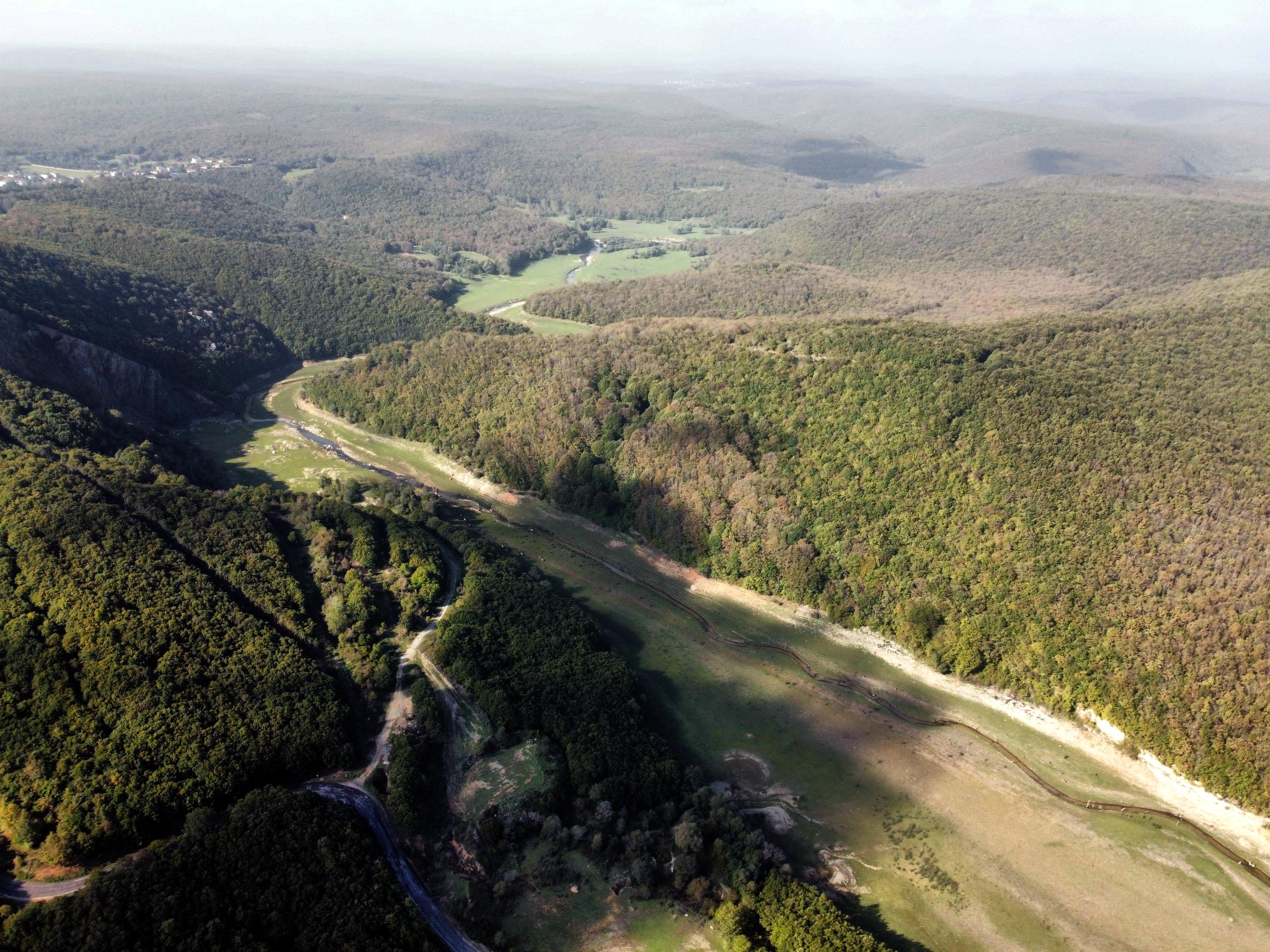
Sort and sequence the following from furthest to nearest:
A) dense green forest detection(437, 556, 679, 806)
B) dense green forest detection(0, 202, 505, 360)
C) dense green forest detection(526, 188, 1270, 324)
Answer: dense green forest detection(526, 188, 1270, 324)
dense green forest detection(0, 202, 505, 360)
dense green forest detection(437, 556, 679, 806)

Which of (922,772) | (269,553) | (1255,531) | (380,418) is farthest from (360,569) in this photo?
(1255,531)

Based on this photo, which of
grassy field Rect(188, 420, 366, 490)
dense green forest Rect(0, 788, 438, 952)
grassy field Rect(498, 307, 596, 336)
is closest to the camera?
dense green forest Rect(0, 788, 438, 952)

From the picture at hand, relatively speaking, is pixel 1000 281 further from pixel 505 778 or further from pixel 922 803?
pixel 505 778

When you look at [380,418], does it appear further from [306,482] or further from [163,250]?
[163,250]

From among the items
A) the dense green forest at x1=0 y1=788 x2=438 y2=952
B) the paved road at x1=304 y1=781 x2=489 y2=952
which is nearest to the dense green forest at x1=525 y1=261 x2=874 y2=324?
the paved road at x1=304 y1=781 x2=489 y2=952

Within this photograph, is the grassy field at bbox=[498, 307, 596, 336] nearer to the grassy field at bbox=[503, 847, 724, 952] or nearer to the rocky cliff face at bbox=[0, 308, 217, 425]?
the rocky cliff face at bbox=[0, 308, 217, 425]

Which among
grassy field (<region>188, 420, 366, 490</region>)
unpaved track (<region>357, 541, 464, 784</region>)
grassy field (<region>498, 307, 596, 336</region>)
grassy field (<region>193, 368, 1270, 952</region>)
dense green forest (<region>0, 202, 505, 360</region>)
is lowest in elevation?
grassy field (<region>193, 368, 1270, 952</region>)
